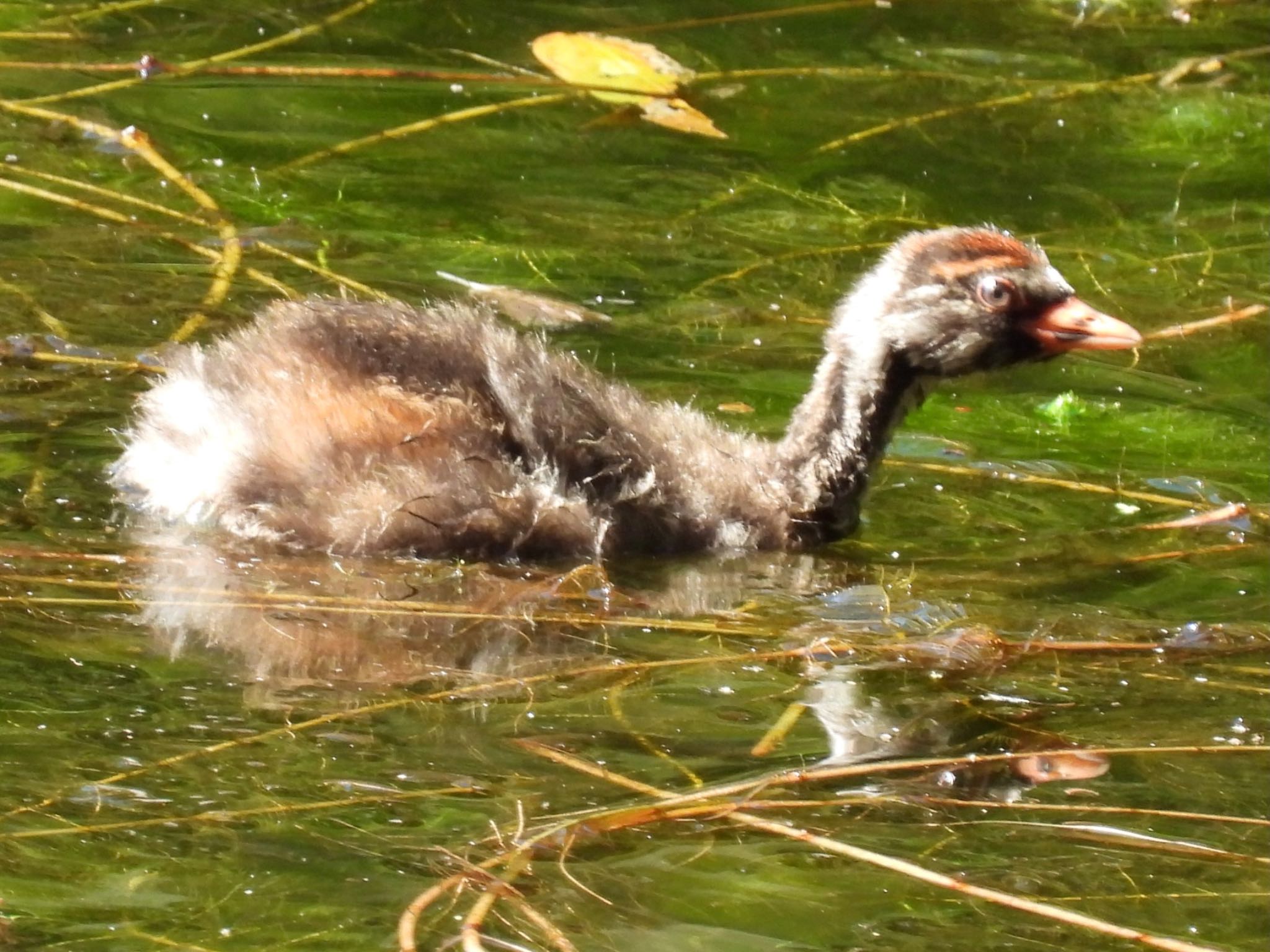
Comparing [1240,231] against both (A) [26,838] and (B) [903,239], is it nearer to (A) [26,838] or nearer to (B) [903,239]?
(B) [903,239]

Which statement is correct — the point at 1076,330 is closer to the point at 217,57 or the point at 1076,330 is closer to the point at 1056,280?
the point at 1056,280

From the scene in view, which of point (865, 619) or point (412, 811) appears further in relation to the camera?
point (865, 619)

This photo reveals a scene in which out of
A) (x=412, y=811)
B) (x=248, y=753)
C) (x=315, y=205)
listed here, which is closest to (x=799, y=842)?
(x=412, y=811)

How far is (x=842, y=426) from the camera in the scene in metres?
6.04

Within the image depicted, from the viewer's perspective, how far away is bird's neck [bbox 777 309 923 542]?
5.94 m

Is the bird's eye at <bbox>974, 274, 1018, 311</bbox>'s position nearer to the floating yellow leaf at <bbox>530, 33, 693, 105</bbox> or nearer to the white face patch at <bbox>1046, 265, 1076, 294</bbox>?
the white face patch at <bbox>1046, 265, 1076, 294</bbox>

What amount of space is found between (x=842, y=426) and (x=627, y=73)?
3434mm

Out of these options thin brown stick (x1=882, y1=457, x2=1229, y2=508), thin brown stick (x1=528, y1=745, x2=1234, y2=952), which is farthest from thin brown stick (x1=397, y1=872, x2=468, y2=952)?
thin brown stick (x1=882, y1=457, x2=1229, y2=508)

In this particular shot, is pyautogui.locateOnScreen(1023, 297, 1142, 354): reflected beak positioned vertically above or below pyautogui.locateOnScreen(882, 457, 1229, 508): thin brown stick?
above

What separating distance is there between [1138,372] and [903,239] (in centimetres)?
105

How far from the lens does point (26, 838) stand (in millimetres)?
3584

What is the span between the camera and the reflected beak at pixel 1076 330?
5984mm

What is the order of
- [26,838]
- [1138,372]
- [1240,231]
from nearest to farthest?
1. [26,838]
2. [1138,372]
3. [1240,231]

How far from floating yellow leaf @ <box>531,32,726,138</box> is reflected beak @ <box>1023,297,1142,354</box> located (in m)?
2.80
